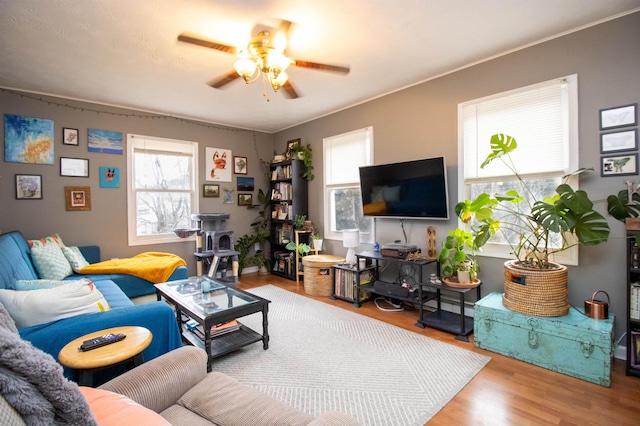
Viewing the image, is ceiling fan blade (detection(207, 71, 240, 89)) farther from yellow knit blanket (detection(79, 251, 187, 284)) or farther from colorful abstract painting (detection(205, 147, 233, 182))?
colorful abstract painting (detection(205, 147, 233, 182))

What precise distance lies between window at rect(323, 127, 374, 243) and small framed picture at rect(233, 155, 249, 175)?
1.56 metres

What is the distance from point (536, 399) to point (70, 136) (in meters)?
5.37

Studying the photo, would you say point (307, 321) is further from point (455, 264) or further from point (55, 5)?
point (55, 5)

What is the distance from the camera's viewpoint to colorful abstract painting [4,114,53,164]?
3531 mm

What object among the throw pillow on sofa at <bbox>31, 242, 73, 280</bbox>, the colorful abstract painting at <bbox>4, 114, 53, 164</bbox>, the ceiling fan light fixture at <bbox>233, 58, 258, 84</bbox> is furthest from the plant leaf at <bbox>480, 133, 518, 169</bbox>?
the colorful abstract painting at <bbox>4, 114, 53, 164</bbox>

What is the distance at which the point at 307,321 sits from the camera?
10.6 feet

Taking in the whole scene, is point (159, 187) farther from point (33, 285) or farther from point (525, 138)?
point (525, 138)

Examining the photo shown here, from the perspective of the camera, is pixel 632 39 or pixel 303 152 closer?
pixel 632 39

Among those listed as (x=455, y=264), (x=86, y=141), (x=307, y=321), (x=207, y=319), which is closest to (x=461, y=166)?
(x=455, y=264)

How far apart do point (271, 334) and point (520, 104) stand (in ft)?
10.4

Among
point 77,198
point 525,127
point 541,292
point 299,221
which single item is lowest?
point 541,292

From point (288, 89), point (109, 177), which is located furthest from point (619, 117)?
point (109, 177)

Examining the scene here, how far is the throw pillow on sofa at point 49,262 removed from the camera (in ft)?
9.89

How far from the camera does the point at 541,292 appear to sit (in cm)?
233
